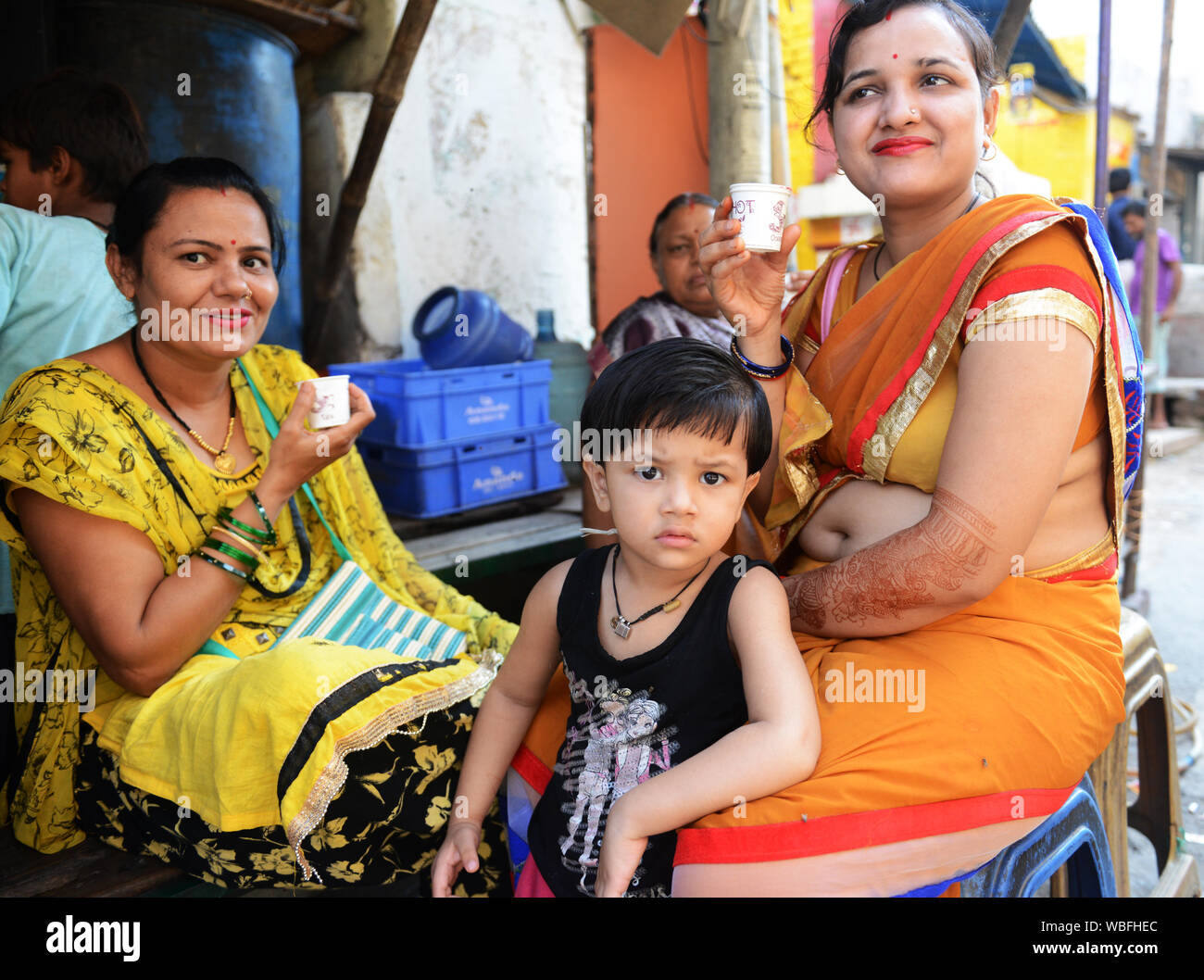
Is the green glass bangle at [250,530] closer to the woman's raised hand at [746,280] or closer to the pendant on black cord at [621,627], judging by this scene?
the pendant on black cord at [621,627]

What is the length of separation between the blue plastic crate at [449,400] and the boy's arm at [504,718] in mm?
2095

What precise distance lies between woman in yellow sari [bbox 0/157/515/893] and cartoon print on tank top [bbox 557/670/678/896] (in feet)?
1.05

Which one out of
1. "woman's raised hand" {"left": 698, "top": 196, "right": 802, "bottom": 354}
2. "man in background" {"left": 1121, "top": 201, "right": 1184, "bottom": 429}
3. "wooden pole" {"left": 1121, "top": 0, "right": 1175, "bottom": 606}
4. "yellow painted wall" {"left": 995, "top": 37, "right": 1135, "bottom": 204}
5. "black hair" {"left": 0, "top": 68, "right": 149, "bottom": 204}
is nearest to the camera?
"woman's raised hand" {"left": 698, "top": 196, "right": 802, "bottom": 354}

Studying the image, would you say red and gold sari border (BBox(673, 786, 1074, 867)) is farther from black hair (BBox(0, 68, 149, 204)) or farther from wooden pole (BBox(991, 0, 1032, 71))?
black hair (BBox(0, 68, 149, 204))

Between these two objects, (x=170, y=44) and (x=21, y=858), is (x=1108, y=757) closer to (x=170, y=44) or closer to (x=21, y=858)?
(x=21, y=858)

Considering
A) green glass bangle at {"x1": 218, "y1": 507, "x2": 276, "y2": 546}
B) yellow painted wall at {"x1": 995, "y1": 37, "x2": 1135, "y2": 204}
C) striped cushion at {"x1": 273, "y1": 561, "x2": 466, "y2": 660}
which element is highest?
yellow painted wall at {"x1": 995, "y1": 37, "x2": 1135, "y2": 204}

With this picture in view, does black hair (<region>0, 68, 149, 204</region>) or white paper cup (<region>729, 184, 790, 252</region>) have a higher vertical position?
black hair (<region>0, 68, 149, 204</region>)

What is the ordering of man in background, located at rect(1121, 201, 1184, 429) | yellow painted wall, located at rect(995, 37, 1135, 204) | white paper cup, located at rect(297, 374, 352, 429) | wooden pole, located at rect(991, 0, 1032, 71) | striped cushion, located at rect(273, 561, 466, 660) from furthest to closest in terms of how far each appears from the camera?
yellow painted wall, located at rect(995, 37, 1135, 204) < man in background, located at rect(1121, 201, 1184, 429) < wooden pole, located at rect(991, 0, 1032, 71) < striped cushion, located at rect(273, 561, 466, 660) < white paper cup, located at rect(297, 374, 352, 429)

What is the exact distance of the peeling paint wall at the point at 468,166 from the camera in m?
4.69

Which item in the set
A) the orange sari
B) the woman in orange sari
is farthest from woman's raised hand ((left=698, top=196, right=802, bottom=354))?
the orange sari

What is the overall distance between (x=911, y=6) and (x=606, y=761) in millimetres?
1425

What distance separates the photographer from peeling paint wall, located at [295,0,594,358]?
185 inches

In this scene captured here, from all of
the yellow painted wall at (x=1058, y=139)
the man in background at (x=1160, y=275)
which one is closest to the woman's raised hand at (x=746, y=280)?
the man in background at (x=1160, y=275)

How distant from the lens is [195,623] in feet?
5.82
